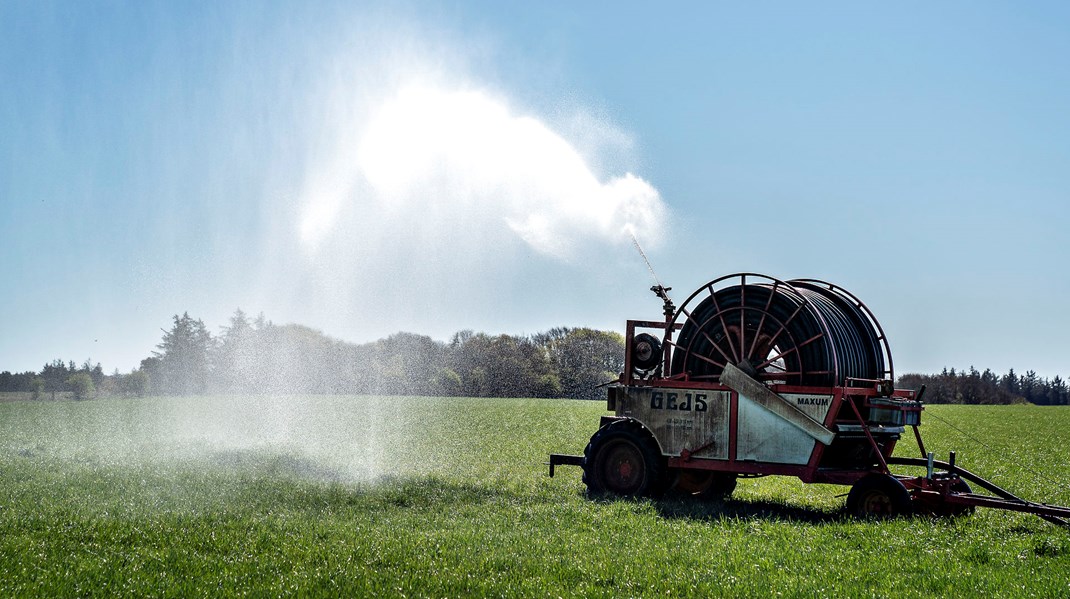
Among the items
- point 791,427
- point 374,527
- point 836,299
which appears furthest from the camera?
point 836,299

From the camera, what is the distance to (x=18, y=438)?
32.6 m

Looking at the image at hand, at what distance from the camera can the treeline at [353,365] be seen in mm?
69062

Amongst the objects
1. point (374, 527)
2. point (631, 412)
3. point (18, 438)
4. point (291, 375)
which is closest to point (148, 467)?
point (374, 527)

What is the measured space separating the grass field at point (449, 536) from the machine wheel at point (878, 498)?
1.84ft

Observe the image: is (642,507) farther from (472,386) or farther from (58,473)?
(472,386)

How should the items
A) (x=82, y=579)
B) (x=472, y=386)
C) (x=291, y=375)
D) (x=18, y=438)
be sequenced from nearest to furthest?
1. (x=82, y=579)
2. (x=18, y=438)
3. (x=291, y=375)
4. (x=472, y=386)

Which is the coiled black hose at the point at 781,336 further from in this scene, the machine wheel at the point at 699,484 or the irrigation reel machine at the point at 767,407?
the machine wheel at the point at 699,484

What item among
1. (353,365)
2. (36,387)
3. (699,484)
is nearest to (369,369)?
(353,365)

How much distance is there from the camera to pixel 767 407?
16.0 m

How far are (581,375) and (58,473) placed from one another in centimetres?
8608

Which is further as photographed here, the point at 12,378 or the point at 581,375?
the point at 581,375

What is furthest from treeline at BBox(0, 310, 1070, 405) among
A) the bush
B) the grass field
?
the grass field

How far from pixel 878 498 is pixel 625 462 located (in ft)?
15.7

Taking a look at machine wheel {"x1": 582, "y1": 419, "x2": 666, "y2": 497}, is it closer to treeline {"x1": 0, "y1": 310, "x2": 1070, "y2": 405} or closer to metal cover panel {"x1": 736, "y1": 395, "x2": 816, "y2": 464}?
metal cover panel {"x1": 736, "y1": 395, "x2": 816, "y2": 464}
